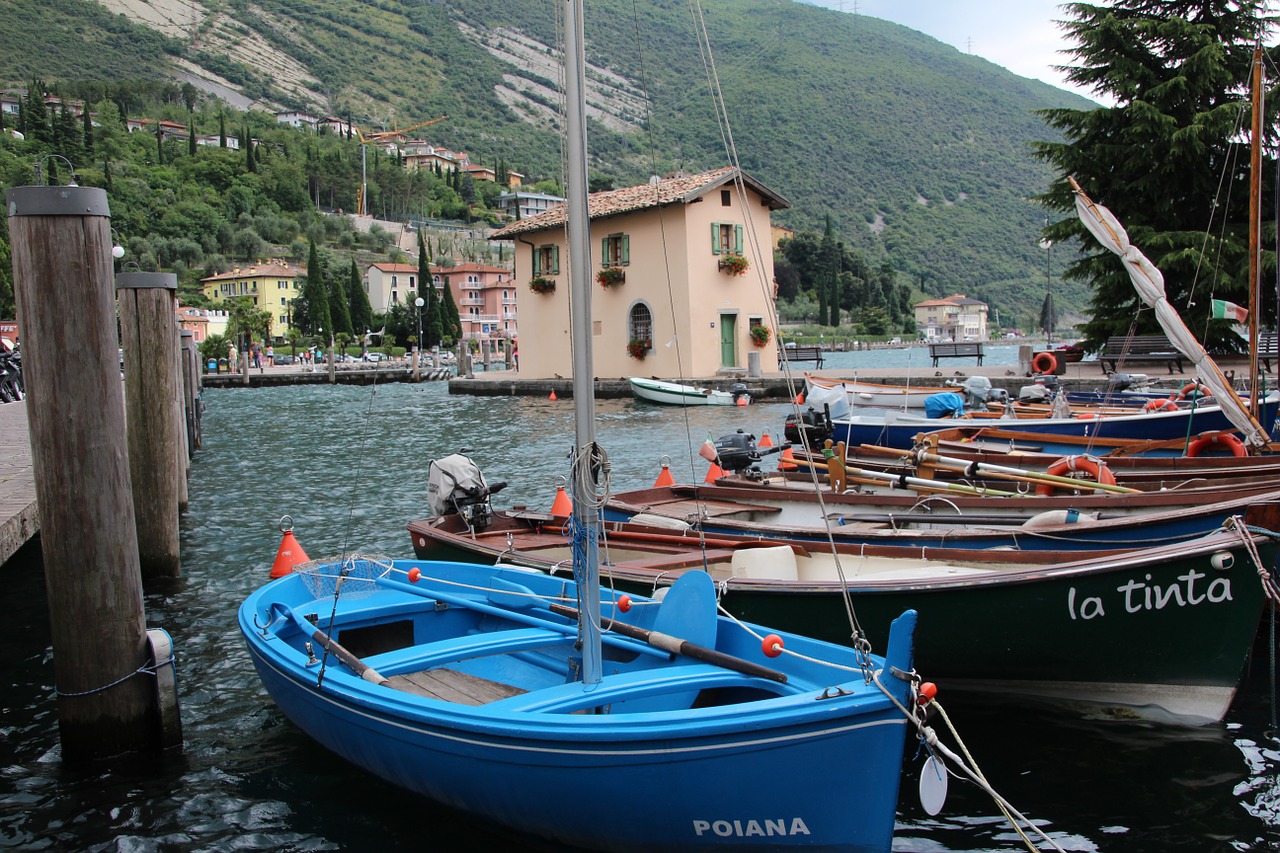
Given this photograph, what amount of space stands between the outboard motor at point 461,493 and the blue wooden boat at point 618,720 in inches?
107

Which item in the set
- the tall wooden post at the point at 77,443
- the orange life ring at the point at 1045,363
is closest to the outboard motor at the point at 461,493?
the tall wooden post at the point at 77,443

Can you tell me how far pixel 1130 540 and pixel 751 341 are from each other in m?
30.4

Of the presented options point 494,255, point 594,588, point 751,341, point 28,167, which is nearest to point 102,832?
point 594,588

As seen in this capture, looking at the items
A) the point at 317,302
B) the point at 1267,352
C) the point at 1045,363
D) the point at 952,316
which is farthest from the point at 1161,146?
the point at 952,316

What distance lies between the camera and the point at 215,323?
8819 centimetres

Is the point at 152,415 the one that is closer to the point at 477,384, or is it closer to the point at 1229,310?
the point at 1229,310

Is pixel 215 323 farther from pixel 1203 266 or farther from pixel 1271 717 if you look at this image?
pixel 1271 717

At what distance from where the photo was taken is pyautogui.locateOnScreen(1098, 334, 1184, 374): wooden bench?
2648 centimetres

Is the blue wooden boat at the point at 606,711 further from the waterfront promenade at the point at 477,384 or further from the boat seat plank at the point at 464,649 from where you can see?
the waterfront promenade at the point at 477,384

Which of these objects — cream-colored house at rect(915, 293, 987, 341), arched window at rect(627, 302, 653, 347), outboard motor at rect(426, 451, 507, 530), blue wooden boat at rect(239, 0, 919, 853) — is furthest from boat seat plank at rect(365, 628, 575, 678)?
cream-colored house at rect(915, 293, 987, 341)

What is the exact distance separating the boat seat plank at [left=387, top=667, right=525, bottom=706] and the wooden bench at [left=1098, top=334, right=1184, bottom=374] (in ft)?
79.7

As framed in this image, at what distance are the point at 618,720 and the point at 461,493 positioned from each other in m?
5.58

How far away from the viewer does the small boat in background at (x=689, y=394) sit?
104 ft

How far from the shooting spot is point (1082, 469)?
1015 centimetres
